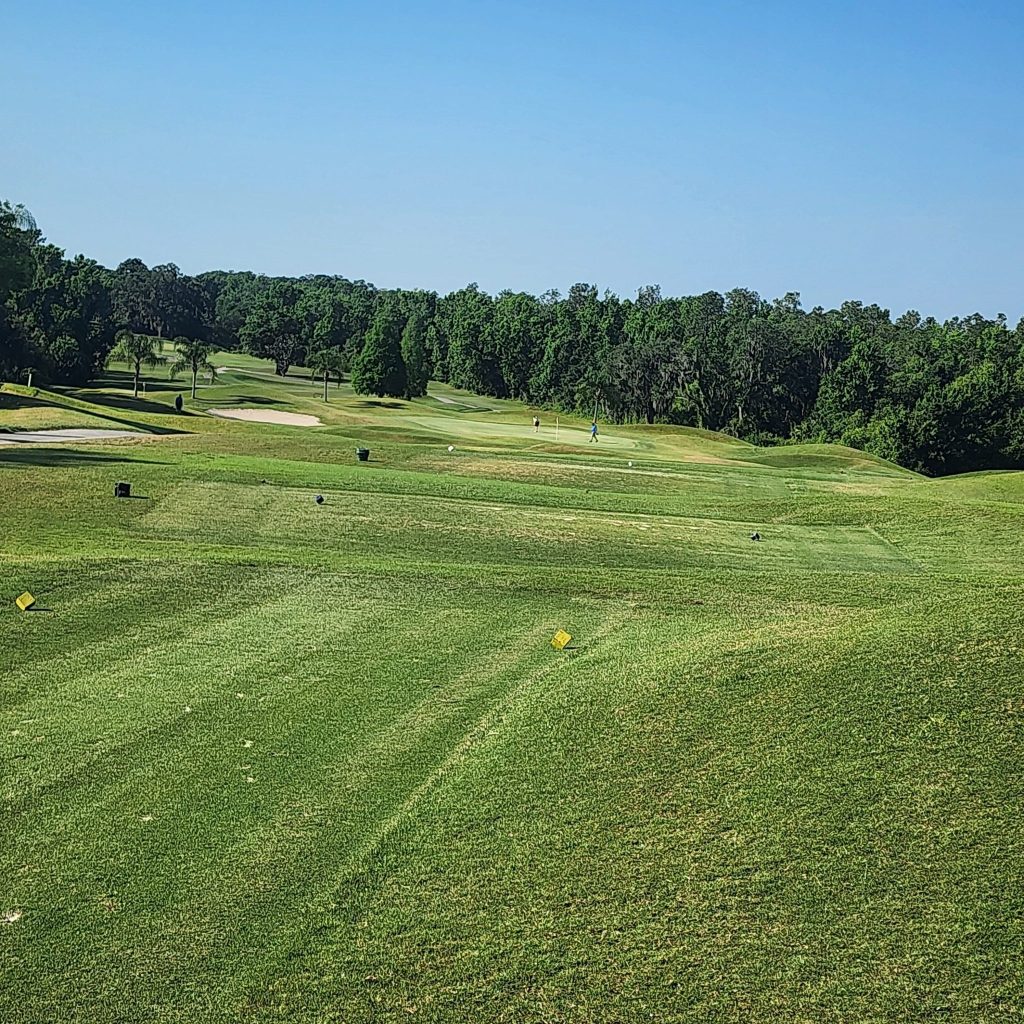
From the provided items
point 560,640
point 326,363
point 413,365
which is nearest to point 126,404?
point 326,363

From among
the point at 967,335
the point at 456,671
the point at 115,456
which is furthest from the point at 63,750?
the point at 967,335

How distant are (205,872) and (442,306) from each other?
15796 cm

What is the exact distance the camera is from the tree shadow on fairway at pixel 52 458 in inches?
1093

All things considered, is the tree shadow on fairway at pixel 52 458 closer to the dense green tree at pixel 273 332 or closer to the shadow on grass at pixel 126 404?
the shadow on grass at pixel 126 404

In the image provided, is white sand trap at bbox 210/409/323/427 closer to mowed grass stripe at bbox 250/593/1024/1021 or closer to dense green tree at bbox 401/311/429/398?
dense green tree at bbox 401/311/429/398

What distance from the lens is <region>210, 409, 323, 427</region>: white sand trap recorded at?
63569mm

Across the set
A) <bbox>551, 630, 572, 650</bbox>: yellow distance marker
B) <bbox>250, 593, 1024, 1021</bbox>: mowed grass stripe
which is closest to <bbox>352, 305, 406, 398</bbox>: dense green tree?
<bbox>551, 630, 572, 650</bbox>: yellow distance marker

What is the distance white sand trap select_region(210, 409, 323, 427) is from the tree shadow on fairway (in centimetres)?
2897

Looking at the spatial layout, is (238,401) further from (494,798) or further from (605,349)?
(494,798)

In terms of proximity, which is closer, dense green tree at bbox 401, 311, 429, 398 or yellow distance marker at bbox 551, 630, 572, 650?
yellow distance marker at bbox 551, 630, 572, 650

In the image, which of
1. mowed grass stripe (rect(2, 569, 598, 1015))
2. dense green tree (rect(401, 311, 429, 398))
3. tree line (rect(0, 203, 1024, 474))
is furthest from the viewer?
dense green tree (rect(401, 311, 429, 398))

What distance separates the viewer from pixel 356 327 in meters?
138

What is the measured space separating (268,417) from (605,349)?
2347 inches

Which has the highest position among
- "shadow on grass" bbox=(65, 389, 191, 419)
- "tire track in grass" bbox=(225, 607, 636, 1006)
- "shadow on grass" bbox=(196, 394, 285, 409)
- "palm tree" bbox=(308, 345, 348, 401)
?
"palm tree" bbox=(308, 345, 348, 401)
